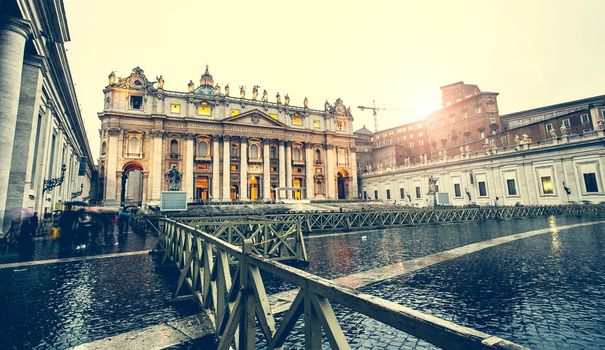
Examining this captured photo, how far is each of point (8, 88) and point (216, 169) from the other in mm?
30889

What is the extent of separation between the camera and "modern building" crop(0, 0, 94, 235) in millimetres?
10641

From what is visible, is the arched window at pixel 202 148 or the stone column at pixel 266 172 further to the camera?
the stone column at pixel 266 172

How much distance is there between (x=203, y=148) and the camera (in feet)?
138

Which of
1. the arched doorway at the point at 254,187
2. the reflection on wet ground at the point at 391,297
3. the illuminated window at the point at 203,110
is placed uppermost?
the illuminated window at the point at 203,110

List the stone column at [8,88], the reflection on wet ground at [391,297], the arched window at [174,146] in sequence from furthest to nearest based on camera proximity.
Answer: the arched window at [174,146] < the stone column at [8,88] < the reflection on wet ground at [391,297]

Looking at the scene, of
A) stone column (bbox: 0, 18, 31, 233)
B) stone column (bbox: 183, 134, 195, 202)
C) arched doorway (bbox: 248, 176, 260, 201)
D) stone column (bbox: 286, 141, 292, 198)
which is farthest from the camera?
stone column (bbox: 286, 141, 292, 198)

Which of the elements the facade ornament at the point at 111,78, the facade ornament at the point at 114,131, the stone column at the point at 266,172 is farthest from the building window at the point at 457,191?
the facade ornament at the point at 111,78

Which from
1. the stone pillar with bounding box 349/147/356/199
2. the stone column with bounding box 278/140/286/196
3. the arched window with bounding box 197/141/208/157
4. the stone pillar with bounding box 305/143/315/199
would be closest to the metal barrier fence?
the arched window with bounding box 197/141/208/157

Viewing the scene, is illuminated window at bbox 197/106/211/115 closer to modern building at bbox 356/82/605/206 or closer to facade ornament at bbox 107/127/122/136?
facade ornament at bbox 107/127/122/136

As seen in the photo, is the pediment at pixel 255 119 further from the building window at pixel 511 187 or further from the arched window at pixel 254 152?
the building window at pixel 511 187

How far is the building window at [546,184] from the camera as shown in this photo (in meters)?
28.9

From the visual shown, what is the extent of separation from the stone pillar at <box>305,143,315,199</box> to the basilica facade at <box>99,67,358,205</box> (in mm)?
176

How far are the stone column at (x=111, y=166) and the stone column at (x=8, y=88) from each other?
86.6ft

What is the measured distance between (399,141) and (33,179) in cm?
6325
